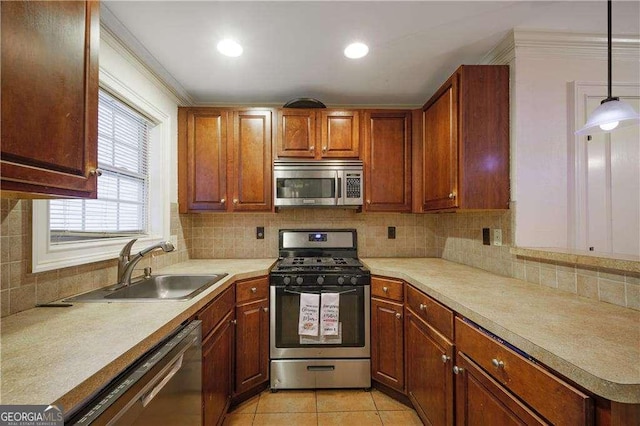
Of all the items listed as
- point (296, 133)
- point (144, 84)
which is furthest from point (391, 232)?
point (144, 84)

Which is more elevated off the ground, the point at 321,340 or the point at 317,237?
the point at 317,237

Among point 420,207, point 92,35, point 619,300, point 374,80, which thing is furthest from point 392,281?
point 92,35

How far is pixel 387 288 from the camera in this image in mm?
1986

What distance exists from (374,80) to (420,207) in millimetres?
1149

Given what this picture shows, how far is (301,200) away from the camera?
2.32m

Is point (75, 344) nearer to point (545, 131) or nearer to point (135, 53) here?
point (135, 53)

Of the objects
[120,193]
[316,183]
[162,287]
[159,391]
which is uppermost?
[316,183]

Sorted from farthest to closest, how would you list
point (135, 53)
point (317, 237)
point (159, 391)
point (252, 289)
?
point (317, 237), point (252, 289), point (135, 53), point (159, 391)

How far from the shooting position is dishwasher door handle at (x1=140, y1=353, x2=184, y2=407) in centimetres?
84

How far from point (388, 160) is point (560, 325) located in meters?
1.73

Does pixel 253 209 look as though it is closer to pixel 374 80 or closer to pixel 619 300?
pixel 374 80

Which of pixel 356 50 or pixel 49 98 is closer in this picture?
pixel 49 98

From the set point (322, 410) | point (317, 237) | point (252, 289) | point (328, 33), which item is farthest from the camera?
point (317, 237)

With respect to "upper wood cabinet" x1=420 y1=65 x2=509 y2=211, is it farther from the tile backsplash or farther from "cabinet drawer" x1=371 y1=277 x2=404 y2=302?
"cabinet drawer" x1=371 y1=277 x2=404 y2=302
